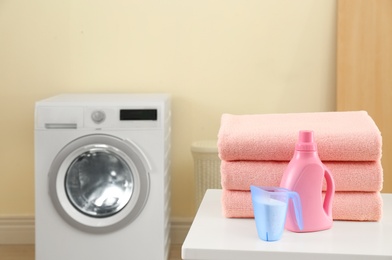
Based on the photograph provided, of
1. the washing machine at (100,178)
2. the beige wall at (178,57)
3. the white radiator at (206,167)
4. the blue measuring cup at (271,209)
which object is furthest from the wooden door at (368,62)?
the blue measuring cup at (271,209)

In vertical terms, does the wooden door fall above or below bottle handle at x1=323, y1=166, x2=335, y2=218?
above

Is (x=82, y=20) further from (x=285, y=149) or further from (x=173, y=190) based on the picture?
(x=285, y=149)

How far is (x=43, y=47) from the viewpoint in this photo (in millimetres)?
3842

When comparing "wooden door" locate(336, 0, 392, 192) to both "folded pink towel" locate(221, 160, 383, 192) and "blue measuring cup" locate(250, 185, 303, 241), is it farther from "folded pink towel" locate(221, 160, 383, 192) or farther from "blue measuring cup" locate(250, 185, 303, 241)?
"blue measuring cup" locate(250, 185, 303, 241)

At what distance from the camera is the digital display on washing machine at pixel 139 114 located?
3.25 m

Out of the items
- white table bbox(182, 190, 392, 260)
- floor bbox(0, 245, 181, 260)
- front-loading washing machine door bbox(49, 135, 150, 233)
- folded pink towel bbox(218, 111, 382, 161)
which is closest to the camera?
white table bbox(182, 190, 392, 260)

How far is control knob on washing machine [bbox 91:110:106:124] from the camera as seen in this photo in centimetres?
325

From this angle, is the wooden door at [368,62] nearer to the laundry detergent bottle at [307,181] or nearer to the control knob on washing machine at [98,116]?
the control knob on washing machine at [98,116]

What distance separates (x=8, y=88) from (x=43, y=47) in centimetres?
29

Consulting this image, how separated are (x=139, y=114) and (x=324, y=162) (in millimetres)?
1805

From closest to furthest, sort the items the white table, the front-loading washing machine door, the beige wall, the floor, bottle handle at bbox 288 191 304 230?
the white table, bottle handle at bbox 288 191 304 230, the front-loading washing machine door, the floor, the beige wall

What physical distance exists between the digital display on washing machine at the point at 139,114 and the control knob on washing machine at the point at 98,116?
86 mm

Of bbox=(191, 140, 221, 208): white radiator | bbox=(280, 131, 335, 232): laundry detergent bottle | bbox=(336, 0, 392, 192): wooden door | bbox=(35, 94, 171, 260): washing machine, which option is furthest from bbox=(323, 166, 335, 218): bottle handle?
bbox=(336, 0, 392, 192): wooden door

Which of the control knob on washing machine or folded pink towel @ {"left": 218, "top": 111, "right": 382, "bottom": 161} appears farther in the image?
the control knob on washing machine
